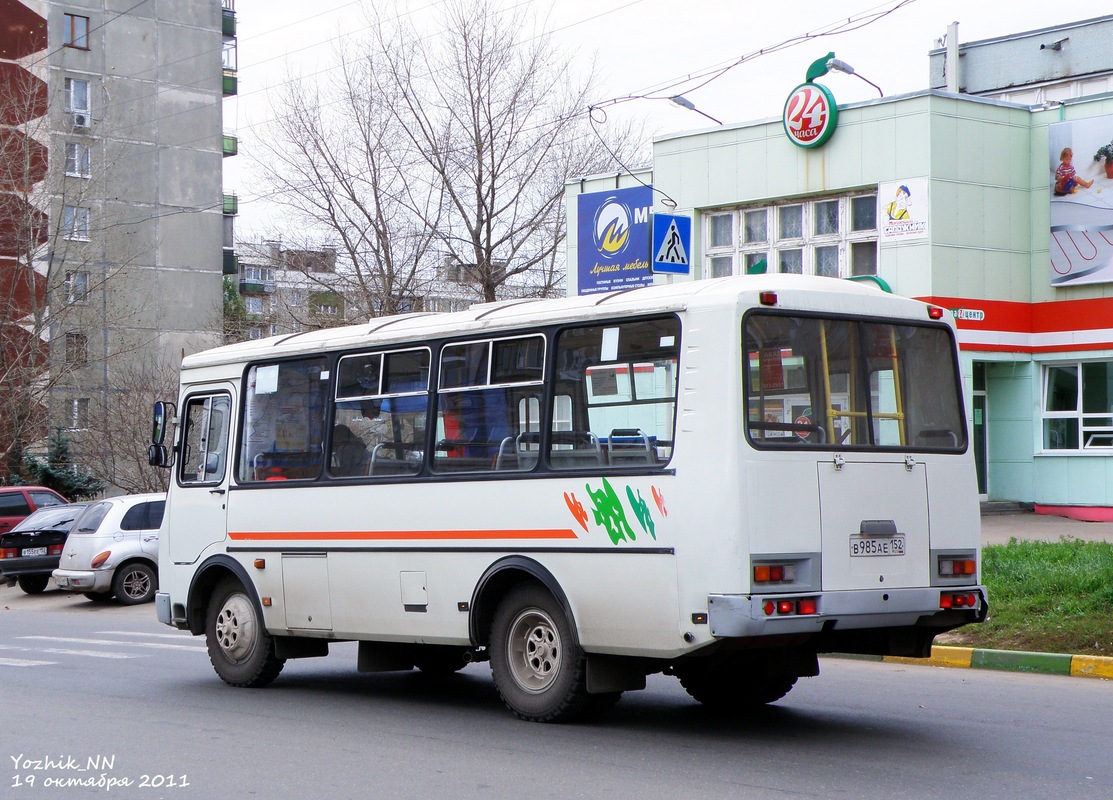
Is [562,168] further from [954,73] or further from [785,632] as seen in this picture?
[785,632]

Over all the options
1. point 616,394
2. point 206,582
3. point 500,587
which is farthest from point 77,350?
point 616,394

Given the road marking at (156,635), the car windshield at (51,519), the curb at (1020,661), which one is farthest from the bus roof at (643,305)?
the car windshield at (51,519)

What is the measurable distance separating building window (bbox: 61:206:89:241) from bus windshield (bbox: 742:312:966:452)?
3509 centimetres

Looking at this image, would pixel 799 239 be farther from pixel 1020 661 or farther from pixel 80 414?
pixel 80 414

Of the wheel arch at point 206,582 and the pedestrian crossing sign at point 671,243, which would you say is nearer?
the wheel arch at point 206,582

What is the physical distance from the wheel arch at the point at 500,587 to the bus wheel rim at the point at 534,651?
0.22m

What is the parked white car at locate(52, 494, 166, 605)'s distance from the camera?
23266 millimetres

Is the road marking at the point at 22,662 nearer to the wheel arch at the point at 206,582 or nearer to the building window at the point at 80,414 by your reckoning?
the wheel arch at the point at 206,582

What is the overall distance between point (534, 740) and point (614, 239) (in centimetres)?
2163

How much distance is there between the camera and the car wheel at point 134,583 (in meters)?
23.4

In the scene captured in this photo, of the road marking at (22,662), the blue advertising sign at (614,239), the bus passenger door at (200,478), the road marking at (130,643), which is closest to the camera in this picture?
the bus passenger door at (200,478)

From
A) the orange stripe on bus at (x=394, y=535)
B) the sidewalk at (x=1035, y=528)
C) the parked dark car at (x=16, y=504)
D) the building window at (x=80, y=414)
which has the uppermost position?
the building window at (x=80, y=414)

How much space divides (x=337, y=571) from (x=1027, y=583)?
7052 mm

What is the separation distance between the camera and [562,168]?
3934cm
